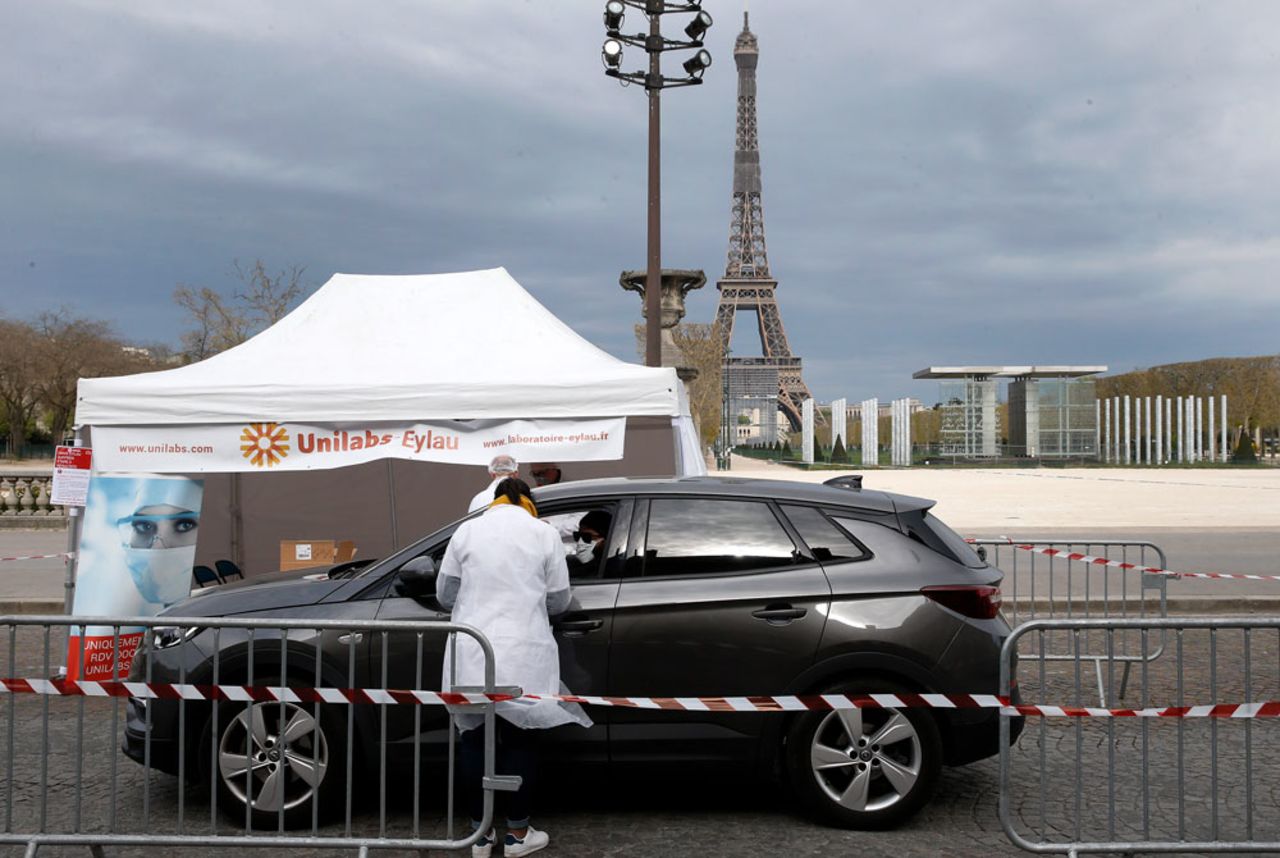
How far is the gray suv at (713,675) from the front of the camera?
4.81 meters

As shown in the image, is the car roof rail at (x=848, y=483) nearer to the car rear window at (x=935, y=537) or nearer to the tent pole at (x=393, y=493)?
the car rear window at (x=935, y=537)

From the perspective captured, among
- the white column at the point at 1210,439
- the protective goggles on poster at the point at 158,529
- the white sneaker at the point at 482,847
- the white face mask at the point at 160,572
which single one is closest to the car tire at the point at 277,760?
the white sneaker at the point at 482,847

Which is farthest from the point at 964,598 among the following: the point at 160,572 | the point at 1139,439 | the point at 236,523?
the point at 1139,439

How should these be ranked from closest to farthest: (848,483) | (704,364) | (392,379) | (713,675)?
(713,675) → (848,483) → (392,379) → (704,364)

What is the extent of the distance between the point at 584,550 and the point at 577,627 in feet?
1.45

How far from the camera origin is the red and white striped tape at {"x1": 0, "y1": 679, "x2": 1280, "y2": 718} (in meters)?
4.38

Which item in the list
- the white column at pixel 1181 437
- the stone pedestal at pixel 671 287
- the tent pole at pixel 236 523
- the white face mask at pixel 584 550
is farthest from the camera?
the white column at pixel 1181 437

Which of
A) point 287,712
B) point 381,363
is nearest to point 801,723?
point 287,712

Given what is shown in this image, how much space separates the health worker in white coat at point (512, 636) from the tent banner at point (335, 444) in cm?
387

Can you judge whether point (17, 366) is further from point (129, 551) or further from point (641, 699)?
point (641, 699)

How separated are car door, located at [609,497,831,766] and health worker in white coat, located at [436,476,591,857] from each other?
1.08 ft

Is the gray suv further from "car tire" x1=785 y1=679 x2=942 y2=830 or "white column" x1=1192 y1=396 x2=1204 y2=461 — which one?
"white column" x1=1192 y1=396 x2=1204 y2=461

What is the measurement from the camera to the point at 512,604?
457cm

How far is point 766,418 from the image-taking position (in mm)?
130250
